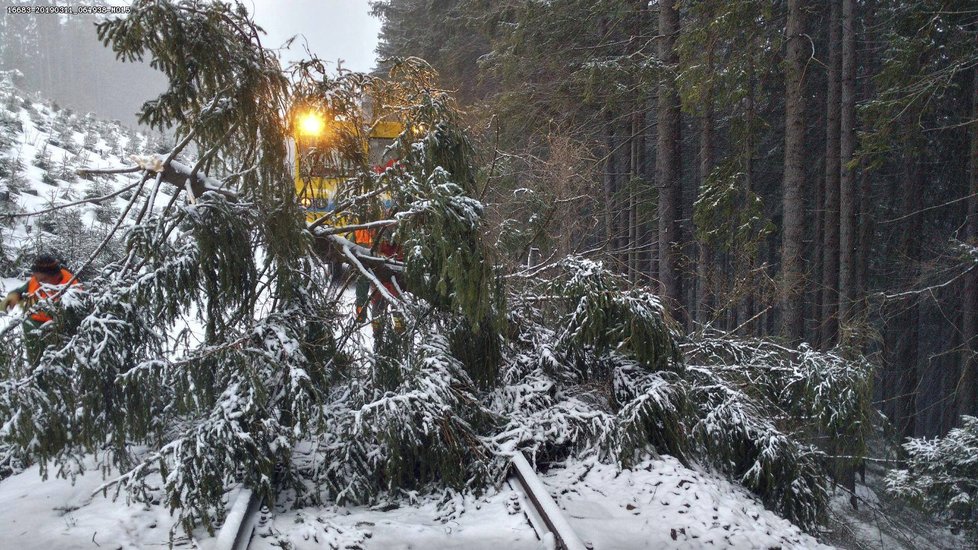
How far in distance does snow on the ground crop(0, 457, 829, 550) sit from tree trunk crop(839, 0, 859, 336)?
8960 mm

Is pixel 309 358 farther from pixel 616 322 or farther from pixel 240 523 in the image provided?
pixel 616 322

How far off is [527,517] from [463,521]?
449 mm

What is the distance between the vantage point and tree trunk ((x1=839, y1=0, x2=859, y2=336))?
1102 centimetres

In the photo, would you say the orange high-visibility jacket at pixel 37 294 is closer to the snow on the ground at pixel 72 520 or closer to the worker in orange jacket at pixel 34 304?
the worker in orange jacket at pixel 34 304

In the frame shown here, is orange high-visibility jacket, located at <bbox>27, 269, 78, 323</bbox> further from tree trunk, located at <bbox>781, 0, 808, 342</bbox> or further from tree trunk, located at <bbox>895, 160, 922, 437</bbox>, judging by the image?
tree trunk, located at <bbox>895, 160, 922, 437</bbox>

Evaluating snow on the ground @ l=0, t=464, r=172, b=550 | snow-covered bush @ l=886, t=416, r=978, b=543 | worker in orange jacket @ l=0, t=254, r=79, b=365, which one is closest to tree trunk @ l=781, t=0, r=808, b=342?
snow-covered bush @ l=886, t=416, r=978, b=543

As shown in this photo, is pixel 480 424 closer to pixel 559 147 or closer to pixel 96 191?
pixel 559 147

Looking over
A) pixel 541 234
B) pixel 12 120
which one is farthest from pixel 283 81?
pixel 12 120

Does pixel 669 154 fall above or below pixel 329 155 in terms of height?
above

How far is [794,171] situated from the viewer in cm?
1004

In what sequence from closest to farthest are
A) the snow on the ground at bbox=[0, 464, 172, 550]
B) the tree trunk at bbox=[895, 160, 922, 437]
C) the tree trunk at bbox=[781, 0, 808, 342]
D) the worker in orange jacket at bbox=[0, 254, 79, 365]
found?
the snow on the ground at bbox=[0, 464, 172, 550]
the worker in orange jacket at bbox=[0, 254, 79, 365]
the tree trunk at bbox=[781, 0, 808, 342]
the tree trunk at bbox=[895, 160, 922, 437]

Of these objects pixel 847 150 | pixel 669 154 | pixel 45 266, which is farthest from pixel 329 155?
pixel 847 150

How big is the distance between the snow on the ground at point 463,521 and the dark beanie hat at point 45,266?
1.75 m

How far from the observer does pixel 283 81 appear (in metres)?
4.80
